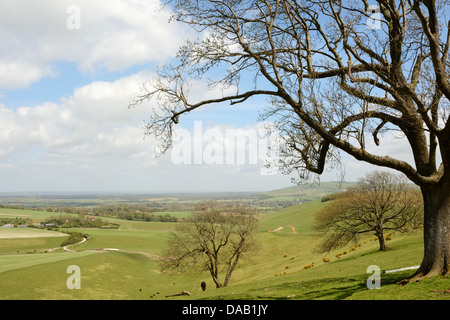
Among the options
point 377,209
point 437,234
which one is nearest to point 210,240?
point 377,209

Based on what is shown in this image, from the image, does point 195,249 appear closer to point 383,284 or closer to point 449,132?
point 383,284

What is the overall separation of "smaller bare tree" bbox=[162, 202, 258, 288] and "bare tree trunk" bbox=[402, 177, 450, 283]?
26.2m

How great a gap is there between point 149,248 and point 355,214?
56793mm

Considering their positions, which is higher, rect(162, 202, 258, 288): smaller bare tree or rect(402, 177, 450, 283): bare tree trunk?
rect(402, 177, 450, 283): bare tree trunk

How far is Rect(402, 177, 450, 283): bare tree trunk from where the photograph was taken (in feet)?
31.2

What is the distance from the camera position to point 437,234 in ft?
31.7

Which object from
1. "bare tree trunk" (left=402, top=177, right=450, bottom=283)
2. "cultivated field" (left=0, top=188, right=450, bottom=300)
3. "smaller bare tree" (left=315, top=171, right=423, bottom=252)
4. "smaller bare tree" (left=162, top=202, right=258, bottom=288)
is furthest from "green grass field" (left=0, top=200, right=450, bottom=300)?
"smaller bare tree" (left=162, top=202, right=258, bottom=288)

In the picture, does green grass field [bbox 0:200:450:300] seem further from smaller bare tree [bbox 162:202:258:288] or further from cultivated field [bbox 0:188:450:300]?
smaller bare tree [bbox 162:202:258:288]

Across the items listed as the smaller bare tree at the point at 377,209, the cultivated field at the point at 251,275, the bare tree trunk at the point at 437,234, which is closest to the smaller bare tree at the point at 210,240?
the cultivated field at the point at 251,275

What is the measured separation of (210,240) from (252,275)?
10687 mm

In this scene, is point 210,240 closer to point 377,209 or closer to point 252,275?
point 252,275

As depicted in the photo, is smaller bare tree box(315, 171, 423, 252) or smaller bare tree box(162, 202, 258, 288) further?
smaller bare tree box(162, 202, 258, 288)

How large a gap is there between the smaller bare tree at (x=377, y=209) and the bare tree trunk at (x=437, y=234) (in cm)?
2413
